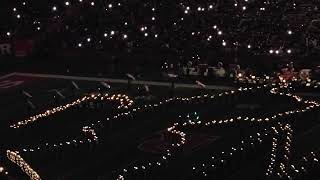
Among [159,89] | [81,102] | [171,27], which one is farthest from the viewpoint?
[171,27]

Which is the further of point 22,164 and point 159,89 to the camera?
point 159,89

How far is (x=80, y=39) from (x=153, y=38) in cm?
380

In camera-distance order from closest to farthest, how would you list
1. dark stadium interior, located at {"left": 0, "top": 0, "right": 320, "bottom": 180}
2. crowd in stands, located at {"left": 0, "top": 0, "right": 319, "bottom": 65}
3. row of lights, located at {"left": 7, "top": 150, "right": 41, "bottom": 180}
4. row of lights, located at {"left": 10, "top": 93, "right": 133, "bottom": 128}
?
row of lights, located at {"left": 7, "top": 150, "right": 41, "bottom": 180}, dark stadium interior, located at {"left": 0, "top": 0, "right": 320, "bottom": 180}, row of lights, located at {"left": 10, "top": 93, "right": 133, "bottom": 128}, crowd in stands, located at {"left": 0, "top": 0, "right": 319, "bottom": 65}

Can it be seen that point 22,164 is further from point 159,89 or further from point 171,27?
point 171,27

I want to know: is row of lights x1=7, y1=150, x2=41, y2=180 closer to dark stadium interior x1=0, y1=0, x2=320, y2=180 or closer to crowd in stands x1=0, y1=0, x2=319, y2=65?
dark stadium interior x1=0, y1=0, x2=320, y2=180

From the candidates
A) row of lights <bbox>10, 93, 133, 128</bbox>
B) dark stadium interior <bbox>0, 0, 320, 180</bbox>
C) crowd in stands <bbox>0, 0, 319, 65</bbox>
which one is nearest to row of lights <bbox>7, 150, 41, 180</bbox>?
dark stadium interior <bbox>0, 0, 320, 180</bbox>

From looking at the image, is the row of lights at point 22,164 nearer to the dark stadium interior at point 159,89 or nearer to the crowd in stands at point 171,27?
the dark stadium interior at point 159,89

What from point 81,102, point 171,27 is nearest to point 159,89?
point 81,102

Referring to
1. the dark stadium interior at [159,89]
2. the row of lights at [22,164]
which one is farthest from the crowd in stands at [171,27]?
the row of lights at [22,164]

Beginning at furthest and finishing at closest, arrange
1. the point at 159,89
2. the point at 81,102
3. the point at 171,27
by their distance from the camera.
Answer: the point at 171,27 → the point at 159,89 → the point at 81,102

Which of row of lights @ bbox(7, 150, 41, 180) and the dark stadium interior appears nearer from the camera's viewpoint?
row of lights @ bbox(7, 150, 41, 180)

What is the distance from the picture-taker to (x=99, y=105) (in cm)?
2395

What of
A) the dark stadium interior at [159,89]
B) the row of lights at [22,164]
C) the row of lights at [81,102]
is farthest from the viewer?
the row of lights at [81,102]

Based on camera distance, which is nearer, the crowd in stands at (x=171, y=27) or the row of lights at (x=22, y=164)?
the row of lights at (x=22, y=164)
